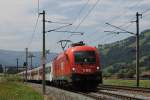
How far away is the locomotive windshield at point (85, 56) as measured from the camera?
38.8m

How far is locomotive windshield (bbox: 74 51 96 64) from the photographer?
38812 mm

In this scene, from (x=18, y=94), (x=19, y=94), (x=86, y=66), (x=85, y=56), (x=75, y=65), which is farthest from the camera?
(x=85, y=56)

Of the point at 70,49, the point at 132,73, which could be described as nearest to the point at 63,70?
the point at 70,49

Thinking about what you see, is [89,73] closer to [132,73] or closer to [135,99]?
[135,99]

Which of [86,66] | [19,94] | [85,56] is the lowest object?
[19,94]

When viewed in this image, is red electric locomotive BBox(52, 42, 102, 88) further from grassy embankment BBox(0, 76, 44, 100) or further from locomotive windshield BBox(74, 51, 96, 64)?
grassy embankment BBox(0, 76, 44, 100)

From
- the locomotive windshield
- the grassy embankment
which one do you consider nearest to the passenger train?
the locomotive windshield

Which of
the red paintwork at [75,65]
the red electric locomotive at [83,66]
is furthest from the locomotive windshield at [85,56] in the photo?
the red paintwork at [75,65]

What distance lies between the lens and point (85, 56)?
128ft

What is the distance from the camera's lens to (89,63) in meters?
38.6

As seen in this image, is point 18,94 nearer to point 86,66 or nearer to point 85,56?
point 86,66

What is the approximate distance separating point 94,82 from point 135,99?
1218 centimetres

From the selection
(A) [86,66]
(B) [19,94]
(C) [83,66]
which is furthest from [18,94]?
(A) [86,66]

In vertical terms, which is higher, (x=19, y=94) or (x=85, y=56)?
(x=85, y=56)
